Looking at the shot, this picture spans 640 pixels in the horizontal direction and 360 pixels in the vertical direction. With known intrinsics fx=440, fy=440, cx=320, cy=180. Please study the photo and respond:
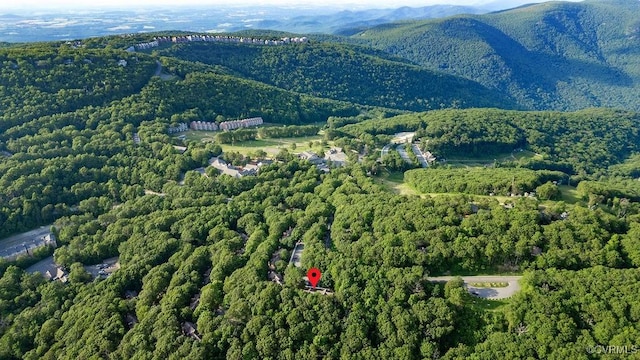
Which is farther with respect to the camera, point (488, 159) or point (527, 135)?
point (527, 135)

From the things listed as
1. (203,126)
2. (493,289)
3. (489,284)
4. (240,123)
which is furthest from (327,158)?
(493,289)

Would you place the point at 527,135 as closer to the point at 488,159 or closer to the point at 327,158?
the point at 488,159

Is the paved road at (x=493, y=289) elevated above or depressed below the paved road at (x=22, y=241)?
above

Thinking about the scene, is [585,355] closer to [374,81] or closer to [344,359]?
[344,359]

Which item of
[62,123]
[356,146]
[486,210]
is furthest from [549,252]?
[62,123]

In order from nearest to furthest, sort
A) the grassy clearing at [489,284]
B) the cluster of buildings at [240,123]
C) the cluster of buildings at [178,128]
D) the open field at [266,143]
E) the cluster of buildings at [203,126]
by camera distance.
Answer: the grassy clearing at [489,284] < the open field at [266,143] < the cluster of buildings at [178,128] < the cluster of buildings at [203,126] < the cluster of buildings at [240,123]

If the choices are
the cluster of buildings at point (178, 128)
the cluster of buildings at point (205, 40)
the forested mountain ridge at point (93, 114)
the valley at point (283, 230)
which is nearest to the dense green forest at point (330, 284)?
the valley at point (283, 230)

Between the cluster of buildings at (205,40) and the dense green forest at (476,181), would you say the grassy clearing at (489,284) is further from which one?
the cluster of buildings at (205,40)
